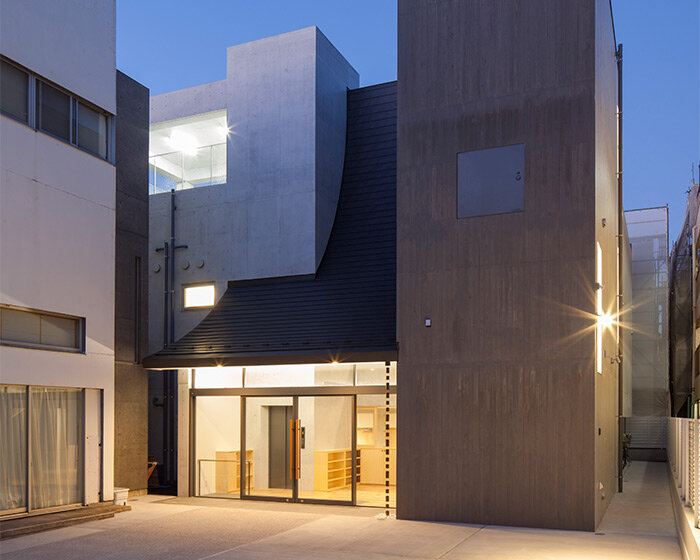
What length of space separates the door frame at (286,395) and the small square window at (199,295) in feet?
8.14

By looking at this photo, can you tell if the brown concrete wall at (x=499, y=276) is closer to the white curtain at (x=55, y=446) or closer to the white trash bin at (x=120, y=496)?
the white trash bin at (x=120, y=496)

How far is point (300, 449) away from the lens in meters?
13.7

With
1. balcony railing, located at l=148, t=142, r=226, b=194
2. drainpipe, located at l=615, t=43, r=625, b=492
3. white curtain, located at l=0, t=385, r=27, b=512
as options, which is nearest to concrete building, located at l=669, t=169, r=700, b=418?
drainpipe, located at l=615, t=43, r=625, b=492

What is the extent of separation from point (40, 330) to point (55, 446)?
185 cm

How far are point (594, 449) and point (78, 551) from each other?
7.18 metres

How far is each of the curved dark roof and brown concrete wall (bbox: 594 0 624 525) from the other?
Result: 3.66 m

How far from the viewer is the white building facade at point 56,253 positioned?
36.3 ft

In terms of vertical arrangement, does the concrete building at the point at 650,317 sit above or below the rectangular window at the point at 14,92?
below

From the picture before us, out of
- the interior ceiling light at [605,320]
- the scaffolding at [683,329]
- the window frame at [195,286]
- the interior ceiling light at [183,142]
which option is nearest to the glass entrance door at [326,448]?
the window frame at [195,286]

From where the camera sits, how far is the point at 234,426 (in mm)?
14570

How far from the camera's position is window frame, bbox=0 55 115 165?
11.5 m

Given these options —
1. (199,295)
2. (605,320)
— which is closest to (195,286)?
(199,295)

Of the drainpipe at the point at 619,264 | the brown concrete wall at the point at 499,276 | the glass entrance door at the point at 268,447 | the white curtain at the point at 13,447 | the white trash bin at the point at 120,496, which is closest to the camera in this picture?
the white curtain at the point at 13,447

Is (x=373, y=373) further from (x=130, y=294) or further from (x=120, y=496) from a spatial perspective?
(x=130, y=294)
